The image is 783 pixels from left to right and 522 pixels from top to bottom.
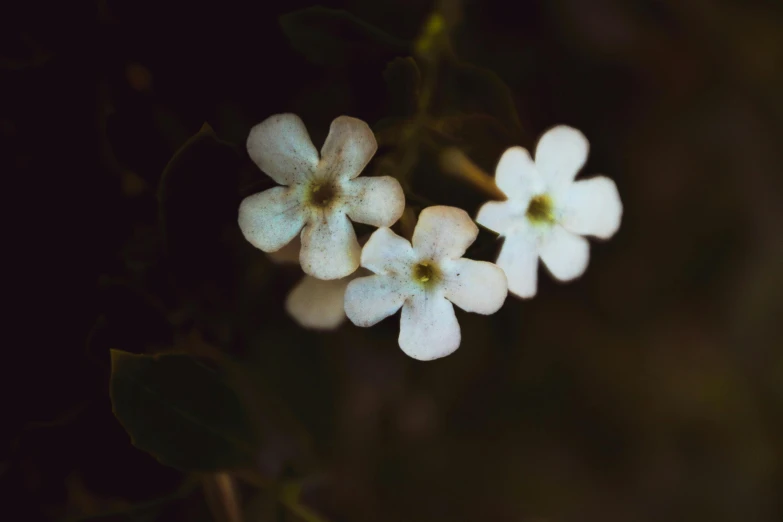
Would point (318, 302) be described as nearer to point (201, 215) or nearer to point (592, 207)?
point (201, 215)

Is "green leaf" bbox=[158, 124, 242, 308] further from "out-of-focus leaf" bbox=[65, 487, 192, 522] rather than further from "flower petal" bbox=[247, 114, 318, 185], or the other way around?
"out-of-focus leaf" bbox=[65, 487, 192, 522]

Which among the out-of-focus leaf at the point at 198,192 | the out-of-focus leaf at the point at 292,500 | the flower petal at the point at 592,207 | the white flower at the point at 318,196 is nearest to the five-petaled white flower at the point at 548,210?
the flower petal at the point at 592,207

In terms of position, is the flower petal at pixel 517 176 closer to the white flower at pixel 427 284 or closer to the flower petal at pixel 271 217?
the white flower at pixel 427 284

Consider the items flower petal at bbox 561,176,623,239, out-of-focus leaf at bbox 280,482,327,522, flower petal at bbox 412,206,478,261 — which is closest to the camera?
flower petal at bbox 412,206,478,261

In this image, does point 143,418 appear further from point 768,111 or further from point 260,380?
point 768,111

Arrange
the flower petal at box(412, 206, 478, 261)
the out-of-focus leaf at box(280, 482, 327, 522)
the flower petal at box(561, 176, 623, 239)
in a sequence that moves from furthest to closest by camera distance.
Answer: the out-of-focus leaf at box(280, 482, 327, 522) < the flower petal at box(561, 176, 623, 239) < the flower petal at box(412, 206, 478, 261)

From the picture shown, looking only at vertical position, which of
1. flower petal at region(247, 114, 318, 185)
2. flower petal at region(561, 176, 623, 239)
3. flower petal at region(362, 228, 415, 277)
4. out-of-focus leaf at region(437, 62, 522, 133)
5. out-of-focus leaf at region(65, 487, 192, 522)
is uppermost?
out-of-focus leaf at region(437, 62, 522, 133)

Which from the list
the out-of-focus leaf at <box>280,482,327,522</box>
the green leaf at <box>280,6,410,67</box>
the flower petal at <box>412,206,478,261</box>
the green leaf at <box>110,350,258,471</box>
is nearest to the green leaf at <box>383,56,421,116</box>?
the green leaf at <box>280,6,410,67</box>

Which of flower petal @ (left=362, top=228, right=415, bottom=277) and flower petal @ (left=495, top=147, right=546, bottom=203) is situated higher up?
flower petal @ (left=495, top=147, right=546, bottom=203)
